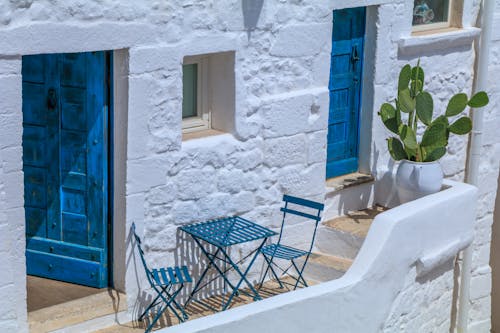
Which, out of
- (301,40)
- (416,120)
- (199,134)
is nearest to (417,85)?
(416,120)

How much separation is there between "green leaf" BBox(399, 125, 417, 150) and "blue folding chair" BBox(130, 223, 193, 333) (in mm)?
→ 2535

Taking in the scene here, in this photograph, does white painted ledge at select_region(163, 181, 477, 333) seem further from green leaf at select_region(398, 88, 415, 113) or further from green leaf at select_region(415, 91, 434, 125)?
green leaf at select_region(398, 88, 415, 113)

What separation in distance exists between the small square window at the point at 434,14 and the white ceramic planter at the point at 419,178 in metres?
1.69

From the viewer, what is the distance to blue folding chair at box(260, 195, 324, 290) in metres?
9.68

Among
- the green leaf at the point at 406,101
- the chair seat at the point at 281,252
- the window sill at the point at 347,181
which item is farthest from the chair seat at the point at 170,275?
the green leaf at the point at 406,101

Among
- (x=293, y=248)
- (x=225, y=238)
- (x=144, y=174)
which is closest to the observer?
(x=144, y=174)

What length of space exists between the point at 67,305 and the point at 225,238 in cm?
136

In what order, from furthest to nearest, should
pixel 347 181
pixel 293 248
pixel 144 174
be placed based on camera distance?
pixel 347 181 → pixel 293 248 → pixel 144 174

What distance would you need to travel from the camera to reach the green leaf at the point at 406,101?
34.3 ft

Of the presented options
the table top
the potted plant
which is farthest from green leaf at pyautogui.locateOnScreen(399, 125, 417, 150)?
the table top

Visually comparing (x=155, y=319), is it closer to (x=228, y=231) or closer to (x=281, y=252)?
(x=228, y=231)

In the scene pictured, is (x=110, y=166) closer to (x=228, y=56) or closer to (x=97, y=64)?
(x=97, y=64)

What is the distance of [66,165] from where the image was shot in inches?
355

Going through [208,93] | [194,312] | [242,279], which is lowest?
[194,312]
